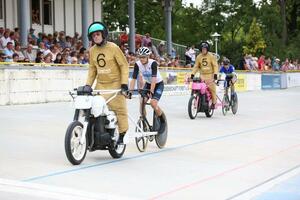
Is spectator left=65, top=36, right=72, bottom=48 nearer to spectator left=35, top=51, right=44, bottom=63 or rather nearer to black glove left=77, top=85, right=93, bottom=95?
spectator left=35, top=51, right=44, bottom=63

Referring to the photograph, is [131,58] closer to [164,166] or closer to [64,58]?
[64,58]

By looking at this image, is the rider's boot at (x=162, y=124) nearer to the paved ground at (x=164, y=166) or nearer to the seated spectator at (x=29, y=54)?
the paved ground at (x=164, y=166)

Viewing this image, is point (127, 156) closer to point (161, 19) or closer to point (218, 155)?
point (218, 155)

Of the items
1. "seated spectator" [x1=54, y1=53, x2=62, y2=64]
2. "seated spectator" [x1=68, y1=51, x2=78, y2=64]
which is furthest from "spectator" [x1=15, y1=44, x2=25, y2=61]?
"seated spectator" [x1=68, y1=51, x2=78, y2=64]

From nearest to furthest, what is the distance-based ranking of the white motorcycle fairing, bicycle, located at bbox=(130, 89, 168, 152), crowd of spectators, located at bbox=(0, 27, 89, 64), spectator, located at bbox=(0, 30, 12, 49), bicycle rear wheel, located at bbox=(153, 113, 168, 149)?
the white motorcycle fairing → bicycle, located at bbox=(130, 89, 168, 152) → bicycle rear wheel, located at bbox=(153, 113, 168, 149) → crowd of spectators, located at bbox=(0, 27, 89, 64) → spectator, located at bbox=(0, 30, 12, 49)

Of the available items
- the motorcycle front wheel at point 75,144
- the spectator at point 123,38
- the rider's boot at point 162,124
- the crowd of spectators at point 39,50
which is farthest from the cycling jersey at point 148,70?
the spectator at point 123,38

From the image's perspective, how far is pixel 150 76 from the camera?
10.7 m

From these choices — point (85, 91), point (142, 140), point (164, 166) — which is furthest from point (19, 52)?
point (164, 166)

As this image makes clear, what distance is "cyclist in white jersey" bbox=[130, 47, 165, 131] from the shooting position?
404 inches

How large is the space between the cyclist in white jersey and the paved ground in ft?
2.66

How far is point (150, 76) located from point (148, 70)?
138 millimetres

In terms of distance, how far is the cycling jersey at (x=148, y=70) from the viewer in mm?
10391

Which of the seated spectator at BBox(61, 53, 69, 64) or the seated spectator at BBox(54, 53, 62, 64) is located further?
the seated spectator at BBox(61, 53, 69, 64)

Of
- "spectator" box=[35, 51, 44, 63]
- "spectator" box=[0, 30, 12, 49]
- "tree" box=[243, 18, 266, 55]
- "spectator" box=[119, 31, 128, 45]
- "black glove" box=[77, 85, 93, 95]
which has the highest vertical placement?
"tree" box=[243, 18, 266, 55]
